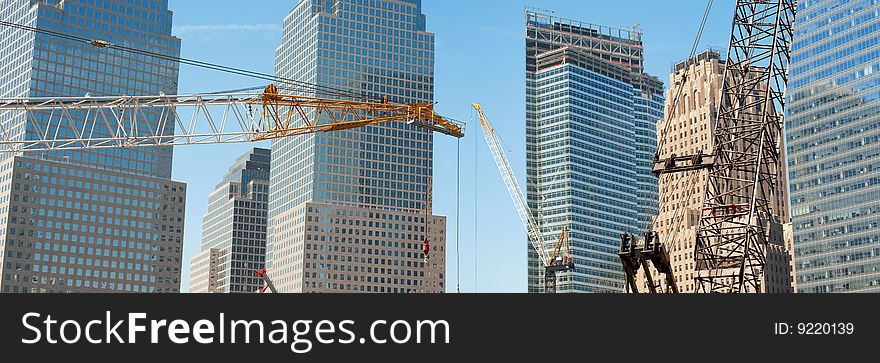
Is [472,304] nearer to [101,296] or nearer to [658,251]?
[101,296]

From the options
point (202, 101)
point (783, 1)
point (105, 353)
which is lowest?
point (105, 353)

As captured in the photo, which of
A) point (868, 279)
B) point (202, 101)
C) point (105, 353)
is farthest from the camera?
point (868, 279)

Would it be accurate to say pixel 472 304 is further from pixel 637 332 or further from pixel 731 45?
pixel 731 45

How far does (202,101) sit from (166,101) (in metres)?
4.14

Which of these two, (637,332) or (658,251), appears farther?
(658,251)

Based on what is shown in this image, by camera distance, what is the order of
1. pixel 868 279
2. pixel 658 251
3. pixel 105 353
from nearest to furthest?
1. pixel 105 353
2. pixel 658 251
3. pixel 868 279

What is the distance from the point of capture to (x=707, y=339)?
2003cm

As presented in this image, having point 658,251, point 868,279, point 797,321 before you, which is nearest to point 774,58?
point 658,251

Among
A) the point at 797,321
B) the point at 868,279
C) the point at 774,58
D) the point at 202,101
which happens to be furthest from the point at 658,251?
the point at 868,279

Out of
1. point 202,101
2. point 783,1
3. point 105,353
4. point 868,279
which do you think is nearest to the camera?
point 105,353

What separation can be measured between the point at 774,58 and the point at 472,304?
8348cm

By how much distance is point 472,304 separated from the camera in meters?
20.2

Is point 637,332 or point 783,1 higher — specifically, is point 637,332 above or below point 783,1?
below

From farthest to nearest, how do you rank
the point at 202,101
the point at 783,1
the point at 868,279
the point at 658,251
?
the point at 868,279, the point at 202,101, the point at 783,1, the point at 658,251
